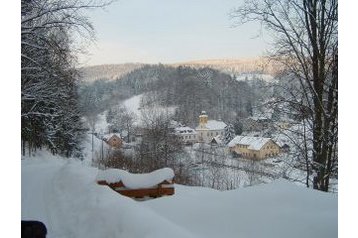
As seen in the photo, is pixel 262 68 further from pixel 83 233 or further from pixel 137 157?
pixel 137 157

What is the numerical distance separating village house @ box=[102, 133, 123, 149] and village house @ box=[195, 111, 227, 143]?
306 inches

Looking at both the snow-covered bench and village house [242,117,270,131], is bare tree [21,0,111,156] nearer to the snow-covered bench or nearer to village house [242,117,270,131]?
the snow-covered bench

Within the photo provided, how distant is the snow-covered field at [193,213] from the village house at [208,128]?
32.9 metres

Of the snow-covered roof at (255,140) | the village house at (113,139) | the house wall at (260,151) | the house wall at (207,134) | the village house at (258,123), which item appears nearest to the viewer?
the village house at (258,123)

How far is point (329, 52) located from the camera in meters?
6.73

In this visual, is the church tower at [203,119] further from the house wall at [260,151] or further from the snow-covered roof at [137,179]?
the snow-covered roof at [137,179]

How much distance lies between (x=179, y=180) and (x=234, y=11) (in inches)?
535

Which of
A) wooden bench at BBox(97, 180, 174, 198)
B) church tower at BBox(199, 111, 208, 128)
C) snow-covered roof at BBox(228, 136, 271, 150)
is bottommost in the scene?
church tower at BBox(199, 111, 208, 128)

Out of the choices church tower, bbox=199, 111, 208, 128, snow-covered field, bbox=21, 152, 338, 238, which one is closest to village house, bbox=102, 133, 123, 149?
church tower, bbox=199, 111, 208, 128

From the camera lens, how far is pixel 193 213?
4.35 metres

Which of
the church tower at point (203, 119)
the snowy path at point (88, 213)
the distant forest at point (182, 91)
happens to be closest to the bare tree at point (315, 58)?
the snowy path at point (88, 213)

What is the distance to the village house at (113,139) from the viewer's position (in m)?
31.5

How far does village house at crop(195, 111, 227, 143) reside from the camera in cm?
4091
